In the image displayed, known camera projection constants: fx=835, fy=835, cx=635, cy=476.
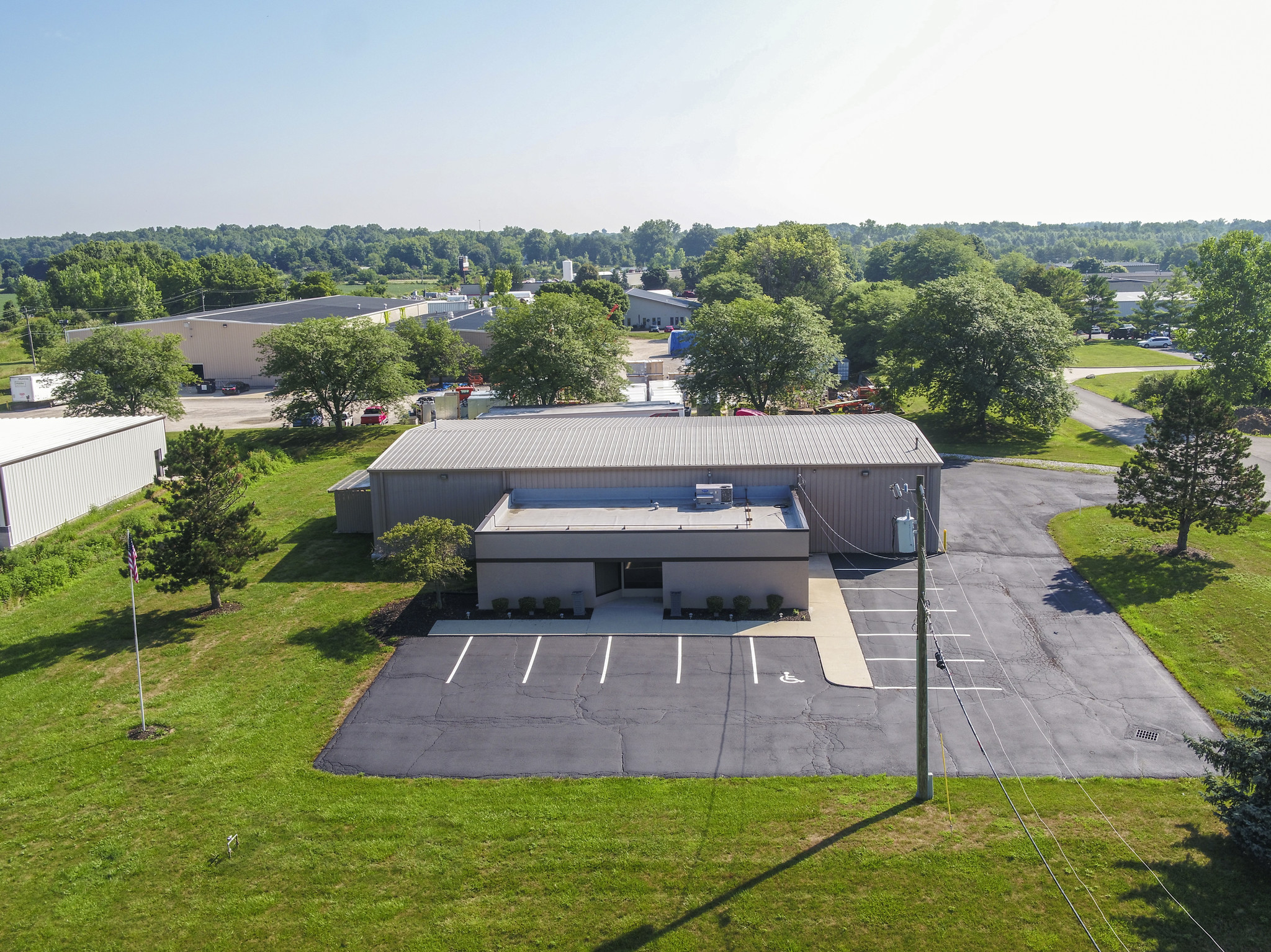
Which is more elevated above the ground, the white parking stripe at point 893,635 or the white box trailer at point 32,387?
the white box trailer at point 32,387

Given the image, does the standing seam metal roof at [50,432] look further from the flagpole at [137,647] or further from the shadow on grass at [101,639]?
the flagpole at [137,647]

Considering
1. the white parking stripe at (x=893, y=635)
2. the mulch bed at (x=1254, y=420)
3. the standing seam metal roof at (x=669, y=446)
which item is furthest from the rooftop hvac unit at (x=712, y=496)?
the mulch bed at (x=1254, y=420)

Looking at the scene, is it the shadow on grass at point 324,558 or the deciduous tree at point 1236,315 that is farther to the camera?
the deciduous tree at point 1236,315

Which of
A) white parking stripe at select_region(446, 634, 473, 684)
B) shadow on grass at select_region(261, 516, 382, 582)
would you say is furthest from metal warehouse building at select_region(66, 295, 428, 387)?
white parking stripe at select_region(446, 634, 473, 684)

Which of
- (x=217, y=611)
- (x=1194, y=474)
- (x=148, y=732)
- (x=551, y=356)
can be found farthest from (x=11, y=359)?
(x=1194, y=474)

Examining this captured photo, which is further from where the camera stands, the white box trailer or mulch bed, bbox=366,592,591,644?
the white box trailer

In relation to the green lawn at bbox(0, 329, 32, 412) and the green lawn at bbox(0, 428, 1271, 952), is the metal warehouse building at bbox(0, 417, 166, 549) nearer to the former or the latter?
the green lawn at bbox(0, 428, 1271, 952)

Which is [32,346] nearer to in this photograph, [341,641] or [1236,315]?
[341,641]
